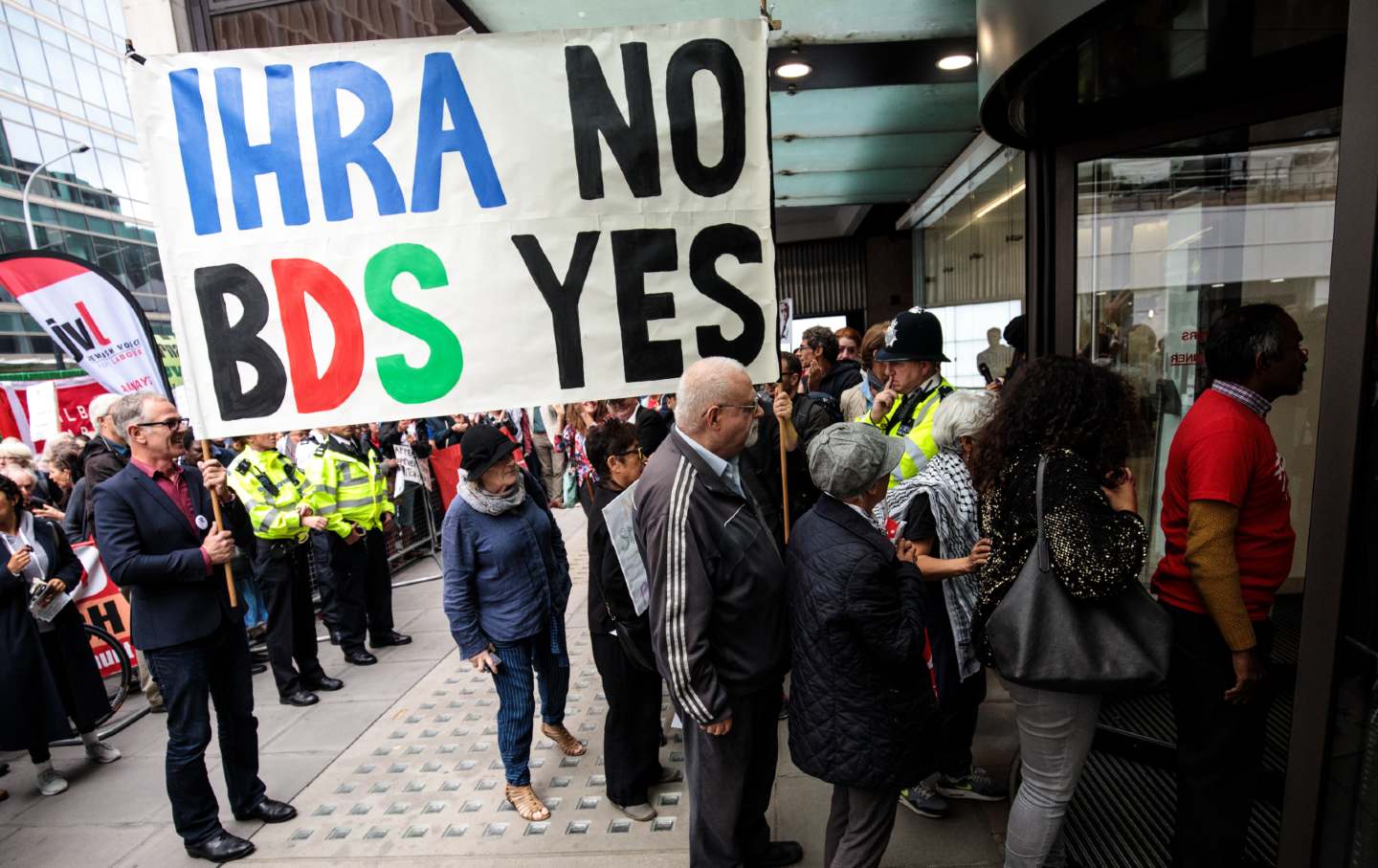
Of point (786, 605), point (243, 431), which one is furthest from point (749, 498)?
point (243, 431)

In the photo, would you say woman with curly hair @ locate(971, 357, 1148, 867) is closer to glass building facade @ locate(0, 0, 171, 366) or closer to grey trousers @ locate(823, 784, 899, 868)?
grey trousers @ locate(823, 784, 899, 868)

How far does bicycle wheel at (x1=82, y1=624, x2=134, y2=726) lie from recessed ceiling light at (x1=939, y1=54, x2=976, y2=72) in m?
6.63

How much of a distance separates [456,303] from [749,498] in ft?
4.27

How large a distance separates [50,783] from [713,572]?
14.6 feet

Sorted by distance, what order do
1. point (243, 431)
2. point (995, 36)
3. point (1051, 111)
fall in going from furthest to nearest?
point (1051, 111), point (995, 36), point (243, 431)

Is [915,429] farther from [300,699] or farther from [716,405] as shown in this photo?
[300,699]

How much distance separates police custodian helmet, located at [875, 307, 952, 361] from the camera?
3.45m

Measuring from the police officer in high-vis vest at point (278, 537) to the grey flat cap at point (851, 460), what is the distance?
14.0 ft

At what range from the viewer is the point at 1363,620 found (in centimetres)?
156

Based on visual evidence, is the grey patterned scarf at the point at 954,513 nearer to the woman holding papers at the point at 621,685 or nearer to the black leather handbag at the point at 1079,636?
the black leather handbag at the point at 1079,636

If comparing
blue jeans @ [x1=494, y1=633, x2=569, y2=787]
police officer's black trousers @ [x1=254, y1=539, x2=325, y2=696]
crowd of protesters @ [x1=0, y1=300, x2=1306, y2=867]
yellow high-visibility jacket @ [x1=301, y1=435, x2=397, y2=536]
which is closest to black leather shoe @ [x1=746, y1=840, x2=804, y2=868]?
crowd of protesters @ [x1=0, y1=300, x2=1306, y2=867]

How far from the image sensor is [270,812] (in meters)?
3.66

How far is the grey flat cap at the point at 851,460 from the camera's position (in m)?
2.24

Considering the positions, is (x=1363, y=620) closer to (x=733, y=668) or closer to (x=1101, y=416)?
(x=1101, y=416)
